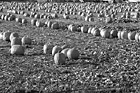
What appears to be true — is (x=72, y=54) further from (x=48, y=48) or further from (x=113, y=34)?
(x=113, y=34)

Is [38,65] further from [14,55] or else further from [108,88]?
[108,88]

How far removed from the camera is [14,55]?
1583cm

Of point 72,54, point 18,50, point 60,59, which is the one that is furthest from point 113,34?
point 60,59

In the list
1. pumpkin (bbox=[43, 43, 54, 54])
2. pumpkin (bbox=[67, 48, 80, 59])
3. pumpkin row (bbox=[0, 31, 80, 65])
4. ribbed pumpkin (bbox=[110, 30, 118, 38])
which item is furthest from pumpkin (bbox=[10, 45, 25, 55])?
ribbed pumpkin (bbox=[110, 30, 118, 38])

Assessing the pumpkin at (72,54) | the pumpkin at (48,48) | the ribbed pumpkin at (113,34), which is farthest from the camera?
the ribbed pumpkin at (113,34)

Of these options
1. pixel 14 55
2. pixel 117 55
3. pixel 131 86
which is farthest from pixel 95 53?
pixel 131 86

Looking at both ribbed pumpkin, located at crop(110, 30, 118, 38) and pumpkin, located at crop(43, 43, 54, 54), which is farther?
ribbed pumpkin, located at crop(110, 30, 118, 38)

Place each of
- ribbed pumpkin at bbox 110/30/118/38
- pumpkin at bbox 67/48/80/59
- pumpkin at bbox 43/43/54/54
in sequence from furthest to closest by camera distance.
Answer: ribbed pumpkin at bbox 110/30/118/38 → pumpkin at bbox 43/43/54/54 → pumpkin at bbox 67/48/80/59

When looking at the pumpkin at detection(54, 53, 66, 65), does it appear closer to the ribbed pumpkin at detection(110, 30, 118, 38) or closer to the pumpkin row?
A: the pumpkin row

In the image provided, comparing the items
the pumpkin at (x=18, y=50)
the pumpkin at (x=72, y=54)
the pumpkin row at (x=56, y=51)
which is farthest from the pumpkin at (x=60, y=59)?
the pumpkin at (x=18, y=50)

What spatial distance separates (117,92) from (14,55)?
273 inches

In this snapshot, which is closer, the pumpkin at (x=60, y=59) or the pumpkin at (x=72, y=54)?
the pumpkin at (x=60, y=59)

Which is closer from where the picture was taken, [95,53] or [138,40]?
[95,53]

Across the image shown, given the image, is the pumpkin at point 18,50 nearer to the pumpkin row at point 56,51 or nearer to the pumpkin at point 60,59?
the pumpkin row at point 56,51
